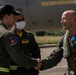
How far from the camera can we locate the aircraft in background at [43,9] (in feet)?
29.4

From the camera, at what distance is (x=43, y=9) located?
912 cm

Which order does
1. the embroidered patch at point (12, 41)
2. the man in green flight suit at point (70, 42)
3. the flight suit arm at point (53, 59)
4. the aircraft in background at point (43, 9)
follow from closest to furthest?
the embroidered patch at point (12, 41) < the man in green flight suit at point (70, 42) < the flight suit arm at point (53, 59) < the aircraft in background at point (43, 9)

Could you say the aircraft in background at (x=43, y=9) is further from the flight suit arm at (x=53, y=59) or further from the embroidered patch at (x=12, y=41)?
the embroidered patch at (x=12, y=41)

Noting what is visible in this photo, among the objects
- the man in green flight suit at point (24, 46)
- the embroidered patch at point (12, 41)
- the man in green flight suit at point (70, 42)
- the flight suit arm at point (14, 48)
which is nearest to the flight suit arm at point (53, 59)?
the man in green flight suit at point (70, 42)

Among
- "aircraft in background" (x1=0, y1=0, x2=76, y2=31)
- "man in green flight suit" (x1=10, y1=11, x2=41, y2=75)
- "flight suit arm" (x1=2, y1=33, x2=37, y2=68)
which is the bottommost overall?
"aircraft in background" (x1=0, y1=0, x2=76, y2=31)

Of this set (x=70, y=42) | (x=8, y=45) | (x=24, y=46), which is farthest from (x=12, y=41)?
(x=24, y=46)

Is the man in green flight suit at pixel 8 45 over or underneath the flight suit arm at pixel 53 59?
over

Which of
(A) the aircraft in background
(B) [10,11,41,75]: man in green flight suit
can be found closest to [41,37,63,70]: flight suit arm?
(B) [10,11,41,75]: man in green flight suit

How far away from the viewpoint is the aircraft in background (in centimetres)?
897

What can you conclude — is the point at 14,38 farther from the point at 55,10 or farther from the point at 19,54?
the point at 55,10

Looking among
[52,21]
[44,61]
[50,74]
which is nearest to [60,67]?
[50,74]

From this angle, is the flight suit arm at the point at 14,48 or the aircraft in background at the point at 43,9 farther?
the aircraft in background at the point at 43,9

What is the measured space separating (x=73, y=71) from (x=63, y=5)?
185 inches

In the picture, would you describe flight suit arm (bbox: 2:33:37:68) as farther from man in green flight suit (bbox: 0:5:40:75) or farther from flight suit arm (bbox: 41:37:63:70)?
flight suit arm (bbox: 41:37:63:70)
